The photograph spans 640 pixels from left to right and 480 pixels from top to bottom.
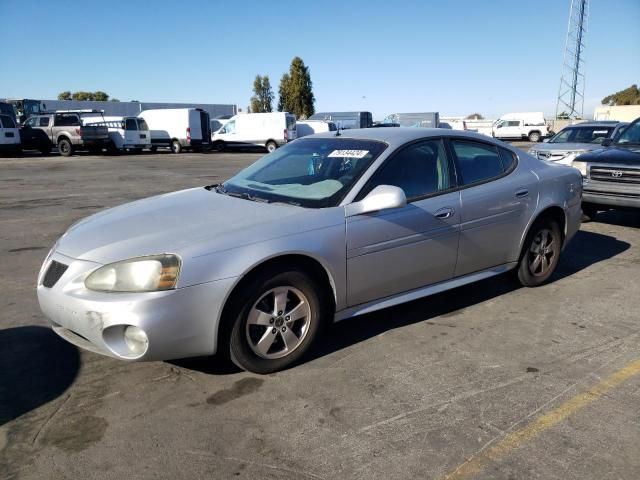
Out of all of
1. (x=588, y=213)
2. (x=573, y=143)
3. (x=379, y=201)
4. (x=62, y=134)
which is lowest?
(x=588, y=213)

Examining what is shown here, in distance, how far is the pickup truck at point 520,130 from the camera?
3978cm

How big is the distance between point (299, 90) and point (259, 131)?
1342 inches

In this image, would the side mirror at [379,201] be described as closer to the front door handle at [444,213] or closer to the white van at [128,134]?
the front door handle at [444,213]

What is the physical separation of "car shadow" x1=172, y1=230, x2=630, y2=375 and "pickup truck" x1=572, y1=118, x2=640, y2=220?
1.62 metres

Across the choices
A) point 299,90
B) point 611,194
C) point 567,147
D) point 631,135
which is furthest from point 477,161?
point 299,90

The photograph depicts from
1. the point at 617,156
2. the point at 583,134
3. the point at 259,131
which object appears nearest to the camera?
the point at 617,156

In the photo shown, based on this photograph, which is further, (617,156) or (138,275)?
(617,156)

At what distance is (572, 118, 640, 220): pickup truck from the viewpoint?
292 inches

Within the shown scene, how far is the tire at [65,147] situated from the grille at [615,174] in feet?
74.9

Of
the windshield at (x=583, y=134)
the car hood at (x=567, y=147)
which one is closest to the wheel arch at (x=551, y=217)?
the car hood at (x=567, y=147)

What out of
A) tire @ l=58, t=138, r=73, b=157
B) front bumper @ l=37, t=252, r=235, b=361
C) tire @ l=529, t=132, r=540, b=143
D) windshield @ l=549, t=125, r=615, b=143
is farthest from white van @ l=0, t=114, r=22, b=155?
tire @ l=529, t=132, r=540, b=143

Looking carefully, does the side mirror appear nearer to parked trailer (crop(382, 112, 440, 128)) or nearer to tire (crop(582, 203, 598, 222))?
tire (crop(582, 203, 598, 222))

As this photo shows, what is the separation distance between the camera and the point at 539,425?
9.27 ft

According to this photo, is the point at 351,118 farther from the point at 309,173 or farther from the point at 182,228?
the point at 182,228
